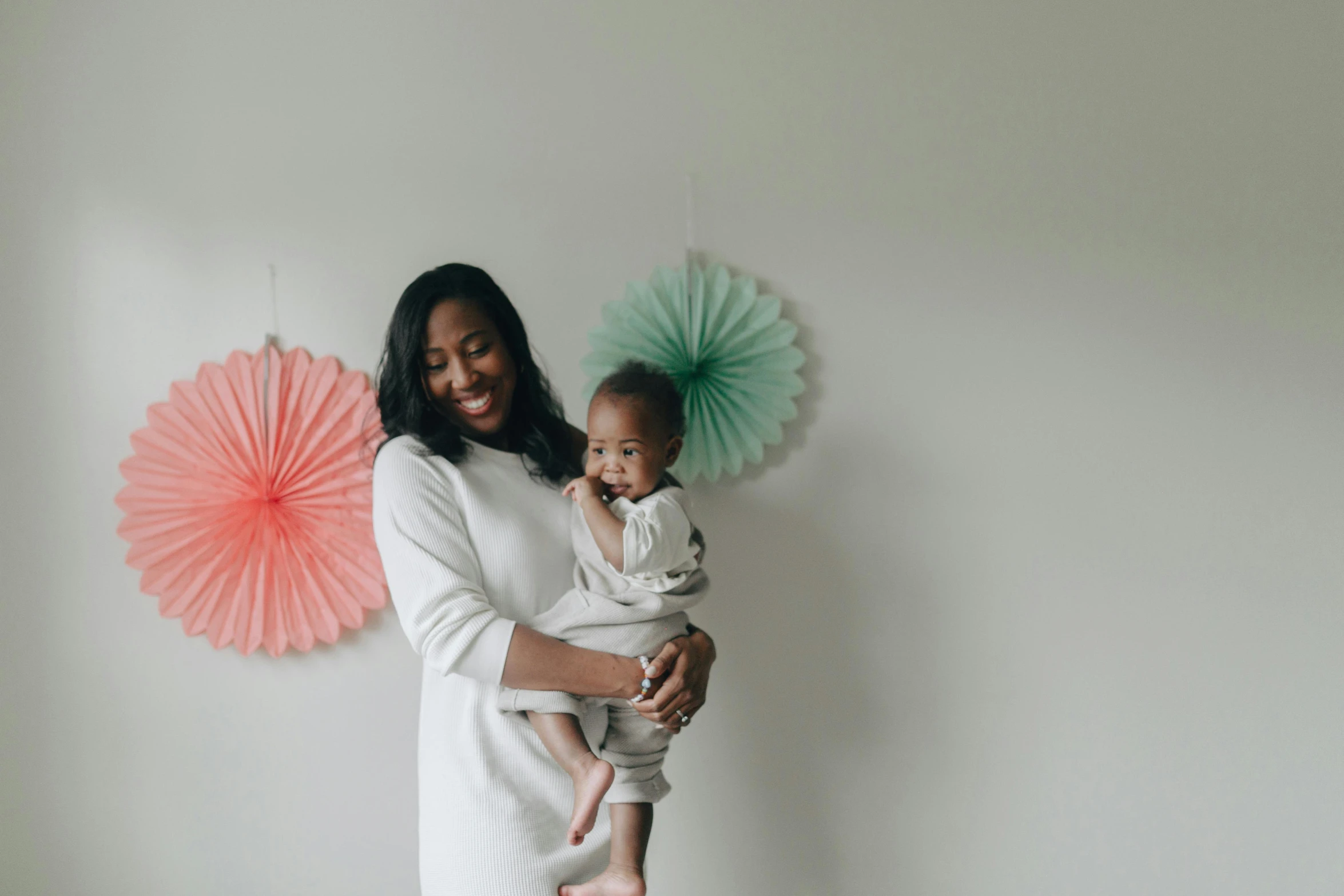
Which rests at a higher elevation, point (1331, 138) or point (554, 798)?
point (1331, 138)

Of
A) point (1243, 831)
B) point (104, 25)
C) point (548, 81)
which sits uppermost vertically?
point (104, 25)

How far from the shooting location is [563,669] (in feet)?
4.22

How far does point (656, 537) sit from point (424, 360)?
1.52 ft

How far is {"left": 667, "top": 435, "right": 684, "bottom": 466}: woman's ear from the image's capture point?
4.84ft

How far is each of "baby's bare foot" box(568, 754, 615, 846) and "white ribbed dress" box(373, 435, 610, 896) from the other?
9 centimetres

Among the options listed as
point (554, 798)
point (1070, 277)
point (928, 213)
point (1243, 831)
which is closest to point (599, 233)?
point (928, 213)

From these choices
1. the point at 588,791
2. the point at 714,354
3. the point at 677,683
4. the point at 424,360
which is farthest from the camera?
the point at 714,354

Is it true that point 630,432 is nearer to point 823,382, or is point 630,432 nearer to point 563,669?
point 563,669

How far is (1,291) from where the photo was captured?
188 centimetres

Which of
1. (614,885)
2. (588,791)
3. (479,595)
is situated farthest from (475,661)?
(614,885)

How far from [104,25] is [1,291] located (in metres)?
0.58

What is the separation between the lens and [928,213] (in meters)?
1.85

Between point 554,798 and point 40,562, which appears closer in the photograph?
point 554,798

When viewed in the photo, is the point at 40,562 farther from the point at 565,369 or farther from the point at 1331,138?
the point at 1331,138
